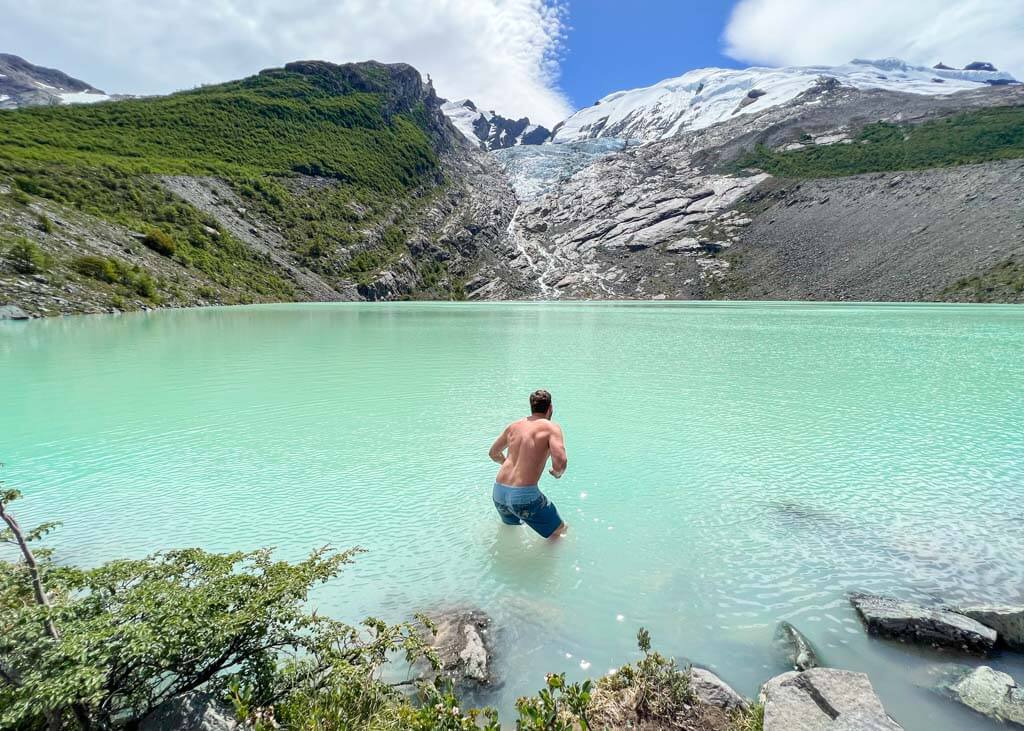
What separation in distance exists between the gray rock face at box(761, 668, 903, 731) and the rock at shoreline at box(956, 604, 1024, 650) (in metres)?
1.89

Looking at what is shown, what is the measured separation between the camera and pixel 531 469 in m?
6.18

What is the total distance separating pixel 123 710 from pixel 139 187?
85.8m

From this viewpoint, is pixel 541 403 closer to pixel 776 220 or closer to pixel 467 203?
pixel 776 220

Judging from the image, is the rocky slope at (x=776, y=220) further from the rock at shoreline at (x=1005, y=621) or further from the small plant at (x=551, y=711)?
the small plant at (x=551, y=711)

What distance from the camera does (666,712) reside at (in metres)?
3.74

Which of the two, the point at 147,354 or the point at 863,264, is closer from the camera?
the point at 147,354

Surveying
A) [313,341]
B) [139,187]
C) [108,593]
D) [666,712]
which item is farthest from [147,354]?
[139,187]

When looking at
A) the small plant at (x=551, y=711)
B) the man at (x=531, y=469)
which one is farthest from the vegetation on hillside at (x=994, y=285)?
the small plant at (x=551, y=711)

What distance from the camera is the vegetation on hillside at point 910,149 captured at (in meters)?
97.7

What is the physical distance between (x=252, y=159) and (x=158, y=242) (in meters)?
Answer: 55.2

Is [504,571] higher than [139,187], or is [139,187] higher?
[139,187]

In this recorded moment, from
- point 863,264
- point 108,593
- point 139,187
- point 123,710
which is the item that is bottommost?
point 123,710

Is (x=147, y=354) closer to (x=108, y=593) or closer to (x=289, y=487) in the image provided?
(x=289, y=487)

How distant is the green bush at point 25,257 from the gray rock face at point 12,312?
4.81m
